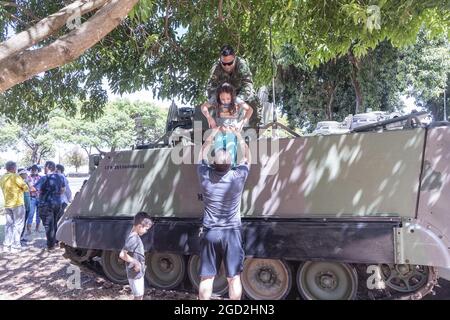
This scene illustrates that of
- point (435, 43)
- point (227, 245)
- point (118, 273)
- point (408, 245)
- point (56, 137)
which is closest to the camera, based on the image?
point (227, 245)

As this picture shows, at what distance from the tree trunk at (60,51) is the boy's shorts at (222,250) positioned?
1.75 meters

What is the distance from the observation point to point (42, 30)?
141 inches

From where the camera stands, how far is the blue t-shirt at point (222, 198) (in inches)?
156

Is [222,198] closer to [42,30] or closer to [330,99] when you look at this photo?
[42,30]

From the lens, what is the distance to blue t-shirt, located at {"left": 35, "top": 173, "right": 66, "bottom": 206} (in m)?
9.27

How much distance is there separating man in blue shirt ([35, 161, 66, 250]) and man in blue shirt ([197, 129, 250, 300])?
19.6ft

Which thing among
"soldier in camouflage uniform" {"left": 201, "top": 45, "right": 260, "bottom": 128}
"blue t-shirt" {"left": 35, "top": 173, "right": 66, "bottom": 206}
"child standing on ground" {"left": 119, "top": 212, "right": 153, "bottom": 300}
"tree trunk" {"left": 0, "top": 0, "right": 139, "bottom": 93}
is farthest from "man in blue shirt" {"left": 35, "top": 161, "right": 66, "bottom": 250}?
"tree trunk" {"left": 0, "top": 0, "right": 139, "bottom": 93}

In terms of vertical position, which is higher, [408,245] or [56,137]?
[56,137]

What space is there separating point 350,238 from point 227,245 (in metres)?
1.44

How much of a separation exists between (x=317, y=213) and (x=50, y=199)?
6.08m

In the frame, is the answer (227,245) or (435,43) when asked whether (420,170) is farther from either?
(435,43)

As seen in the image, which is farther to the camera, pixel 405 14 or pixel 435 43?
pixel 435 43

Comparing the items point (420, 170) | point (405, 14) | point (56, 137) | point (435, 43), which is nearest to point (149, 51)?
point (405, 14)
